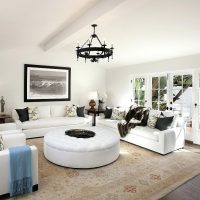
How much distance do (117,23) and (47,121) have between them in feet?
10.7

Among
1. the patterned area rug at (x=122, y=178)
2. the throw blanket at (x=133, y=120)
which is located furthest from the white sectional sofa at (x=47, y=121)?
the throw blanket at (x=133, y=120)

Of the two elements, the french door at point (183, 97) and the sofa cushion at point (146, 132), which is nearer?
the sofa cushion at point (146, 132)

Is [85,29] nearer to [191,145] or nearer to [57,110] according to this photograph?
[57,110]

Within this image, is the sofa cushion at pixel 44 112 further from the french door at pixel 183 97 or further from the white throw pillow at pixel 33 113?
the french door at pixel 183 97

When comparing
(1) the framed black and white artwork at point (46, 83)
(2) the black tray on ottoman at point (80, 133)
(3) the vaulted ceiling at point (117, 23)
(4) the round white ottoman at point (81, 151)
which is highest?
(3) the vaulted ceiling at point (117, 23)

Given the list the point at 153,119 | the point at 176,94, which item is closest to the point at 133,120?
the point at 153,119

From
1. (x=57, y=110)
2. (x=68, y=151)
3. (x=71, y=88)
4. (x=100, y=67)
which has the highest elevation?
(x=100, y=67)

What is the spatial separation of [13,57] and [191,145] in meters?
5.47

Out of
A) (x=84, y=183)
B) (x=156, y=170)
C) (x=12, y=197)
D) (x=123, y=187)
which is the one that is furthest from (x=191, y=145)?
(x=12, y=197)

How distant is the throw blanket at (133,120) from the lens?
4.71 m

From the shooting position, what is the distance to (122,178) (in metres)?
2.94

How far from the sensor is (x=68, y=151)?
3213 mm

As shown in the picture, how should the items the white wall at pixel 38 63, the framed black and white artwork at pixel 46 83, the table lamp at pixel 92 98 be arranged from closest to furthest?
the white wall at pixel 38 63 < the framed black and white artwork at pixel 46 83 < the table lamp at pixel 92 98

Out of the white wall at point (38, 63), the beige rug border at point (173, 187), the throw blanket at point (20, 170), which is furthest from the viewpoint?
the white wall at point (38, 63)
